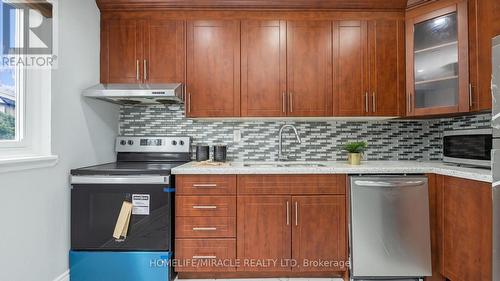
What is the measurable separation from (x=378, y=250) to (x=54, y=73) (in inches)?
99.7

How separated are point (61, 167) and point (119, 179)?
1.27 feet

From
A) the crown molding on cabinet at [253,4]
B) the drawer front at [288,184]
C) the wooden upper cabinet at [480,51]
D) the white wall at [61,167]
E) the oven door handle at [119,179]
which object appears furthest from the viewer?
the crown molding on cabinet at [253,4]

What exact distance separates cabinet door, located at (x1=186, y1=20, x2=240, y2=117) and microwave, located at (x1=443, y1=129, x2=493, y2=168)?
1.63 meters

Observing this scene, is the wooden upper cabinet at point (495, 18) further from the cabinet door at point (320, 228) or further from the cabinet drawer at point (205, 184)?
the cabinet drawer at point (205, 184)

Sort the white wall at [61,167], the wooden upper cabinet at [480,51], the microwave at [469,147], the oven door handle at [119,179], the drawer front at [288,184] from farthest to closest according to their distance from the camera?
the drawer front at [288,184] → the oven door handle at [119,179] → the wooden upper cabinet at [480,51] → the microwave at [469,147] → the white wall at [61,167]

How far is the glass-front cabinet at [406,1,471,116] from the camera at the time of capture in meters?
2.02

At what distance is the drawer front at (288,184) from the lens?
2074mm

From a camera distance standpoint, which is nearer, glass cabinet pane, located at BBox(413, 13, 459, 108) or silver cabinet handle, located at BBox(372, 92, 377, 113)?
glass cabinet pane, located at BBox(413, 13, 459, 108)

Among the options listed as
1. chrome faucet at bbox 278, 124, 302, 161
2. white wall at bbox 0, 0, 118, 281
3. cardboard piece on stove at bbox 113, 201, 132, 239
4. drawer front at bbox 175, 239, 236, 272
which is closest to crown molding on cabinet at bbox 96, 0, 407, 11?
white wall at bbox 0, 0, 118, 281

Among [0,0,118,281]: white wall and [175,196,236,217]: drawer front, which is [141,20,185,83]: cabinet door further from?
[175,196,236,217]: drawer front

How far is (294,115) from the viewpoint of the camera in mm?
2369

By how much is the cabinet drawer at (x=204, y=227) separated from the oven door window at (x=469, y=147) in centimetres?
166

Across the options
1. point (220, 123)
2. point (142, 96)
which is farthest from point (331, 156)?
point (142, 96)

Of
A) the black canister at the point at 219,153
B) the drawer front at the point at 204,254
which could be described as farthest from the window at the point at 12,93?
the black canister at the point at 219,153
